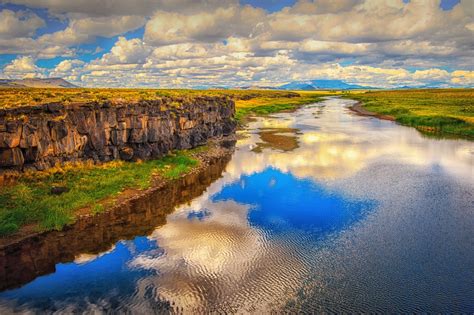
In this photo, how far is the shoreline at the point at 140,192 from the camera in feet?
82.3

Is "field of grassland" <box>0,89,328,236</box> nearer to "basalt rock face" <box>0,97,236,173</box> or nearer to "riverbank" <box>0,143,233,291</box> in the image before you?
"riverbank" <box>0,143,233,291</box>

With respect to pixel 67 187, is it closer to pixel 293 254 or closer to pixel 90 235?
pixel 90 235

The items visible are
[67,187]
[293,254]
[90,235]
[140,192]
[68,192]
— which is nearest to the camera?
[293,254]

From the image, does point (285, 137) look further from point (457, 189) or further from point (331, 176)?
point (457, 189)

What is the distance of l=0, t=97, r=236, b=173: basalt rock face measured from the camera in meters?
31.6

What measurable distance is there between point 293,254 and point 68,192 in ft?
64.8

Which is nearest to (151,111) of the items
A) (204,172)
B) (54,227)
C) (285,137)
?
(204,172)

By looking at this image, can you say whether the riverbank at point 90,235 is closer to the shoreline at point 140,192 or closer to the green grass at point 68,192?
the shoreline at point 140,192

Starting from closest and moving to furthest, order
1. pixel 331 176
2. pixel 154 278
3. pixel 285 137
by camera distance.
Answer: pixel 154 278
pixel 331 176
pixel 285 137

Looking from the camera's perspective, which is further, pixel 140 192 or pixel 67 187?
pixel 140 192

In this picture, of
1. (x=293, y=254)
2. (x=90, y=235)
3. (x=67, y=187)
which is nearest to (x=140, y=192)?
(x=67, y=187)

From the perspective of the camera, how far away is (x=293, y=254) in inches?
932

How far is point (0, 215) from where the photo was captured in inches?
1025

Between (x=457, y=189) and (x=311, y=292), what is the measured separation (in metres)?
24.8
